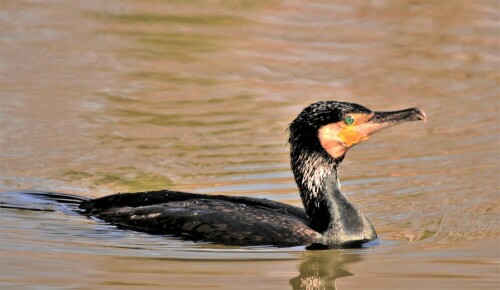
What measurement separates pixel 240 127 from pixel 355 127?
399 cm

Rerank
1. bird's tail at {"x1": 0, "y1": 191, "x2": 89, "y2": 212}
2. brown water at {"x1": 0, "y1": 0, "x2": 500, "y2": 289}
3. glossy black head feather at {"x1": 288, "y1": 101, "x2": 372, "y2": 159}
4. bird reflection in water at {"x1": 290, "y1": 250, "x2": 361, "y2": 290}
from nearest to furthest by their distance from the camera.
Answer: bird reflection in water at {"x1": 290, "y1": 250, "x2": 361, "y2": 290}, brown water at {"x1": 0, "y1": 0, "x2": 500, "y2": 289}, glossy black head feather at {"x1": 288, "y1": 101, "x2": 372, "y2": 159}, bird's tail at {"x1": 0, "y1": 191, "x2": 89, "y2": 212}

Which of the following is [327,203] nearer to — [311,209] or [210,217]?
[311,209]

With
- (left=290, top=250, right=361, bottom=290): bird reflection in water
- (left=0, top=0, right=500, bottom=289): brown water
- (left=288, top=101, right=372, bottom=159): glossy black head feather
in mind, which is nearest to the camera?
(left=290, top=250, right=361, bottom=290): bird reflection in water

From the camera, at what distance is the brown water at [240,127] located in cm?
861

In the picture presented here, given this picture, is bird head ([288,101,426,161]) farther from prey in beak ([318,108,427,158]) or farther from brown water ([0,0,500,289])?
brown water ([0,0,500,289])

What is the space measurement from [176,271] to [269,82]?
22.7 ft

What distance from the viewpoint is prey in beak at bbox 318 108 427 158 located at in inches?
362

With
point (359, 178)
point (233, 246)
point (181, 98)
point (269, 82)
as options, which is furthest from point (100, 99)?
point (233, 246)

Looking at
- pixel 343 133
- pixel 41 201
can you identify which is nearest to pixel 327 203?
pixel 343 133

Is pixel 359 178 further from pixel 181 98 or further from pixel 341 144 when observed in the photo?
pixel 181 98

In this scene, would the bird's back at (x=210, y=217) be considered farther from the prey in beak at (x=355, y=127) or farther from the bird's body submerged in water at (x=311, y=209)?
the prey in beak at (x=355, y=127)

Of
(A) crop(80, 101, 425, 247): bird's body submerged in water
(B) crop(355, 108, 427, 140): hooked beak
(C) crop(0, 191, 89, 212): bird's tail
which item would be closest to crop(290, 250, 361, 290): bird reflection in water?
(A) crop(80, 101, 425, 247): bird's body submerged in water

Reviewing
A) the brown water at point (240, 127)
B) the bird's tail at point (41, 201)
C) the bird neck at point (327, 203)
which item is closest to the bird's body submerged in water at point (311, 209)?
the bird neck at point (327, 203)

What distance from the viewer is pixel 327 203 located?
30.5 feet
